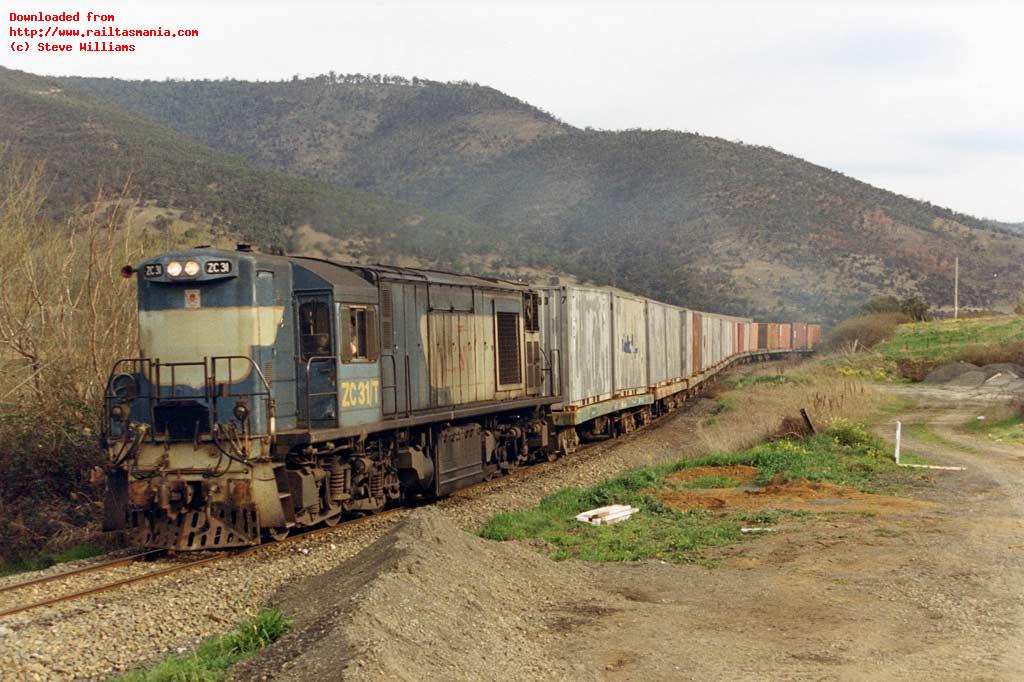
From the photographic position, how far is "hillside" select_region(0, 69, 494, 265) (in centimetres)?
4359

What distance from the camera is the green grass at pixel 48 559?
529 inches

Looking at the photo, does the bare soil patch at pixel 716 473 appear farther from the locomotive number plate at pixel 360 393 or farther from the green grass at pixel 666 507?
the locomotive number plate at pixel 360 393

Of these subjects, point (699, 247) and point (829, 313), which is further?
point (699, 247)

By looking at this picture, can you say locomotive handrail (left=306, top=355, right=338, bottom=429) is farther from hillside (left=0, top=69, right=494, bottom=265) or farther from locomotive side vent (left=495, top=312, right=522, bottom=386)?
hillside (left=0, top=69, right=494, bottom=265)

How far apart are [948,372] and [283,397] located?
3638 centimetres

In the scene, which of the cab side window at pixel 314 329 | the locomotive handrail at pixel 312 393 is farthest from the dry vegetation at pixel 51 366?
the locomotive handrail at pixel 312 393

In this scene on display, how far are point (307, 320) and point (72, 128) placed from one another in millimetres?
48707

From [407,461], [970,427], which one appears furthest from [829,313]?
[407,461]

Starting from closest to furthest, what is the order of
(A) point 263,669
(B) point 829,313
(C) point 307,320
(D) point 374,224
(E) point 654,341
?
(A) point 263,669
(C) point 307,320
(D) point 374,224
(E) point 654,341
(B) point 829,313

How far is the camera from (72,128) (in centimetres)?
5578

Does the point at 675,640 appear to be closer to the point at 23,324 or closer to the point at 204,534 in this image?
the point at 204,534

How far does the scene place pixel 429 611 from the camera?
28.8 feet

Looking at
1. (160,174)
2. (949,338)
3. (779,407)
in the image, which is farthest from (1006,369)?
(160,174)

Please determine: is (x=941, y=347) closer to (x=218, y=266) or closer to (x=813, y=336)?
(x=813, y=336)
